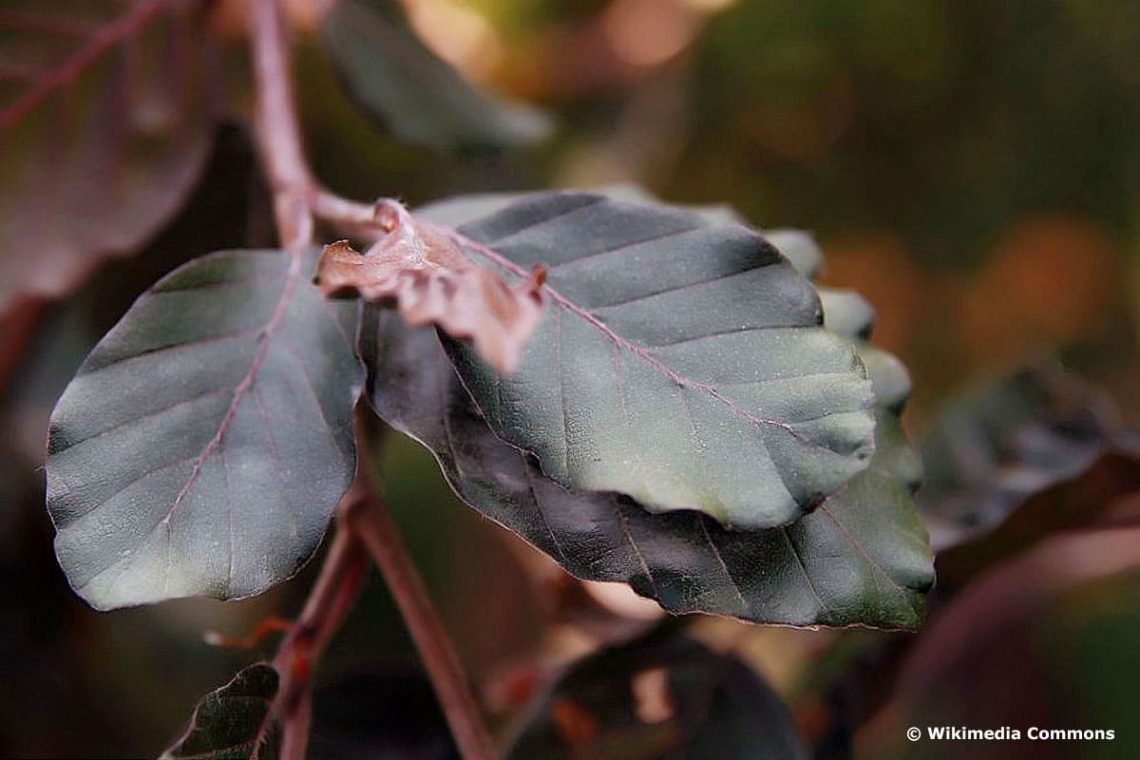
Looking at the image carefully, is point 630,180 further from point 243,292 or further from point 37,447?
point 243,292

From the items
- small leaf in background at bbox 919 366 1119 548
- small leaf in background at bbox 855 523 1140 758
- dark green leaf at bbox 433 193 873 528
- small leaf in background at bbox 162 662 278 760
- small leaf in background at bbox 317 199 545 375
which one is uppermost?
small leaf in background at bbox 317 199 545 375

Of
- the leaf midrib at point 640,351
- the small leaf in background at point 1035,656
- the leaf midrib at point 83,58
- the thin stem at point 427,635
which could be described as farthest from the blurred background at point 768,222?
the leaf midrib at point 640,351

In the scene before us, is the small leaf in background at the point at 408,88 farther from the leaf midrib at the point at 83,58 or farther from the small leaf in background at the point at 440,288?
the small leaf in background at the point at 440,288

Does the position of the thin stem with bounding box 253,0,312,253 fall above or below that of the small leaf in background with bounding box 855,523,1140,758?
above

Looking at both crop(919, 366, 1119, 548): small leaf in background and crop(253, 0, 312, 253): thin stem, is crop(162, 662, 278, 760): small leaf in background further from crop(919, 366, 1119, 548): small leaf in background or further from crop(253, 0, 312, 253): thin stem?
crop(919, 366, 1119, 548): small leaf in background

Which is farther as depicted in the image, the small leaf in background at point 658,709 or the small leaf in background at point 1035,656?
the small leaf in background at point 1035,656

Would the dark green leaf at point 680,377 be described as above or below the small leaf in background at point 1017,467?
above

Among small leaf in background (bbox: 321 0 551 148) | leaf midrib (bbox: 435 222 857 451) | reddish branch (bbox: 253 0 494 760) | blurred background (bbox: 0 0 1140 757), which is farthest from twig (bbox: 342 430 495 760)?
small leaf in background (bbox: 321 0 551 148)
